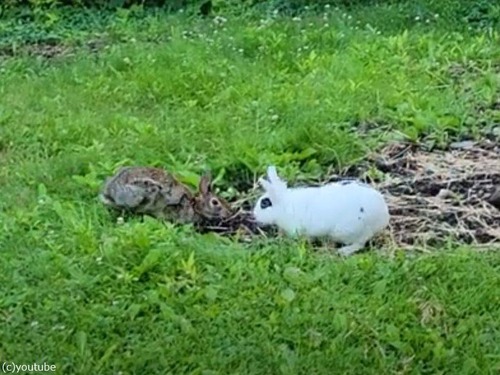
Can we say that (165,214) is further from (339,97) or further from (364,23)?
(364,23)

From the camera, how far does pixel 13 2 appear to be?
28.3 feet

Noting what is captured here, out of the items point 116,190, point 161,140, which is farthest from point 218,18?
point 116,190

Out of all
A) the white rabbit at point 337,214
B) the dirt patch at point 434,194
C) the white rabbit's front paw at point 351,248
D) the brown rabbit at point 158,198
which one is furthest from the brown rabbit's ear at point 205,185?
the white rabbit's front paw at point 351,248

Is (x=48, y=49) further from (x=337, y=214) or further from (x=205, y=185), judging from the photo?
(x=337, y=214)

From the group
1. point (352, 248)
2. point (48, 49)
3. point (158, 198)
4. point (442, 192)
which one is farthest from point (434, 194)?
point (48, 49)

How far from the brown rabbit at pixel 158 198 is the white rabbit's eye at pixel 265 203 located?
17 cm

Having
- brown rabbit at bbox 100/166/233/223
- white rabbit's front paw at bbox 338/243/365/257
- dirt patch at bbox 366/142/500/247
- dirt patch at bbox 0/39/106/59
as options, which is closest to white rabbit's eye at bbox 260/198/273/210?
brown rabbit at bbox 100/166/233/223

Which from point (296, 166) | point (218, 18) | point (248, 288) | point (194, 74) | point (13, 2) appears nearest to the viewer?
point (248, 288)

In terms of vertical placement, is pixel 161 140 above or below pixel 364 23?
above

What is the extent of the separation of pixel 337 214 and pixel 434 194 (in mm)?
733

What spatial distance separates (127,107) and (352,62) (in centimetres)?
123

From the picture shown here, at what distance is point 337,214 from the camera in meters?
4.02

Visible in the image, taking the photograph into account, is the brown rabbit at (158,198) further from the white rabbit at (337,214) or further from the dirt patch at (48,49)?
the dirt patch at (48,49)

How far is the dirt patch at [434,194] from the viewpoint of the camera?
420 centimetres
